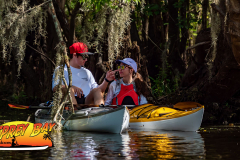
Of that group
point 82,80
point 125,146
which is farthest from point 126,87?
point 125,146

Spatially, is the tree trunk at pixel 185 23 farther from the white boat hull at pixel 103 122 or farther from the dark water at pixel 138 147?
the dark water at pixel 138 147

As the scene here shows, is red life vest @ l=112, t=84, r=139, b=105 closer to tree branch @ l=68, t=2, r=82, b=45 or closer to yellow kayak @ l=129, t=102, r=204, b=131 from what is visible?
yellow kayak @ l=129, t=102, r=204, b=131

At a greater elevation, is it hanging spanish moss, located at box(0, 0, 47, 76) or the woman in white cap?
hanging spanish moss, located at box(0, 0, 47, 76)

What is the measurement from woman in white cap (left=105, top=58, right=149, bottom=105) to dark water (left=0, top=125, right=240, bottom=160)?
1226 mm

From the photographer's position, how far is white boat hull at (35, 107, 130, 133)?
7.11m

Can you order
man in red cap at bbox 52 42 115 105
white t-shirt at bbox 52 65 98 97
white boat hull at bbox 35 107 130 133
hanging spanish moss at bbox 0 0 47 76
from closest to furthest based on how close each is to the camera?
white boat hull at bbox 35 107 130 133
man in red cap at bbox 52 42 115 105
white t-shirt at bbox 52 65 98 97
hanging spanish moss at bbox 0 0 47 76

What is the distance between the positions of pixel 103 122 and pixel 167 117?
1357 millimetres

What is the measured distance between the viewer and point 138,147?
5.46 m

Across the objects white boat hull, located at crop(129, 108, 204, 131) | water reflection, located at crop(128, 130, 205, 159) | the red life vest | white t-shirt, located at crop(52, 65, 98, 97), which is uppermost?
white t-shirt, located at crop(52, 65, 98, 97)

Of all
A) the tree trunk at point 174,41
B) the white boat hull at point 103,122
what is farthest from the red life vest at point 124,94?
the tree trunk at point 174,41

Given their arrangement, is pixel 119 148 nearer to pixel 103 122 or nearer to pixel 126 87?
pixel 103 122

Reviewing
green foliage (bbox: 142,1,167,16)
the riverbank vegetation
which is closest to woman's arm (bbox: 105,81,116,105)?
the riverbank vegetation

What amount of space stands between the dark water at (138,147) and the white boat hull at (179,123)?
31.7 inches

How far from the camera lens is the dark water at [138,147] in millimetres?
4707
